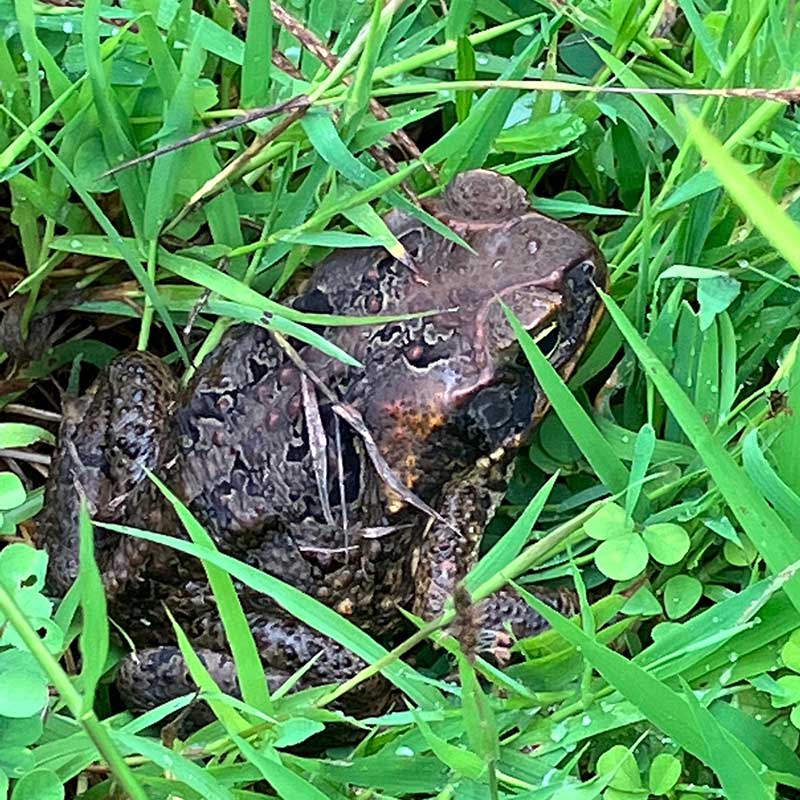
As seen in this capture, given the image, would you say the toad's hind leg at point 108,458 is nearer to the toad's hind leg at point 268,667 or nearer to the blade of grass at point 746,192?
the toad's hind leg at point 268,667

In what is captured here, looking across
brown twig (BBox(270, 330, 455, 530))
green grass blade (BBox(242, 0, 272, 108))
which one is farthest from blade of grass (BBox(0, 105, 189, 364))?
green grass blade (BBox(242, 0, 272, 108))

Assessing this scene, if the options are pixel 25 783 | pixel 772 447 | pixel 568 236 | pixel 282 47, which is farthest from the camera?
pixel 282 47

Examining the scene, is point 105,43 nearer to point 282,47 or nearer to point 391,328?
point 282,47

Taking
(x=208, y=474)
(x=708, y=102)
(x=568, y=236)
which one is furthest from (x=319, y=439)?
(x=708, y=102)

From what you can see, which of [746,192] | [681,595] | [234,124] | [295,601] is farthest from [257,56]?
[746,192]

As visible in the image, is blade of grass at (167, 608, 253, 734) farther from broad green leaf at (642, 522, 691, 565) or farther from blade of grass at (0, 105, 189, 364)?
broad green leaf at (642, 522, 691, 565)

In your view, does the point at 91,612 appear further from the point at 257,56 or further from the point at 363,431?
the point at 257,56
